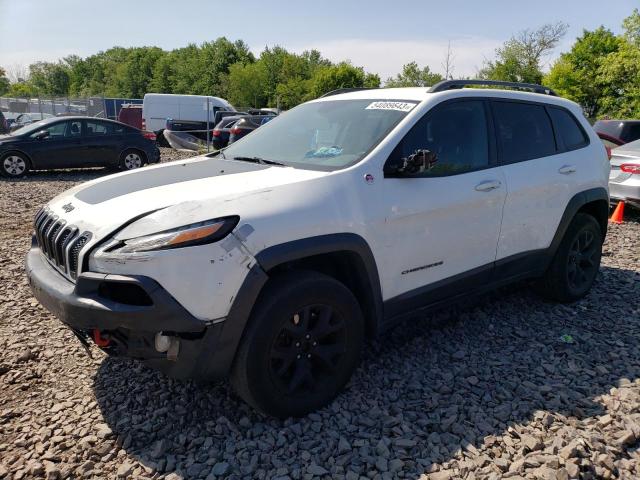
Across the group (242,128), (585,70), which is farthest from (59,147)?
(585,70)

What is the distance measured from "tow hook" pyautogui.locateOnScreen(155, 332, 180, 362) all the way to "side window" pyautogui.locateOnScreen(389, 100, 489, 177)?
158cm

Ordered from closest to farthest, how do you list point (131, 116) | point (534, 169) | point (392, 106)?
point (392, 106) → point (534, 169) → point (131, 116)

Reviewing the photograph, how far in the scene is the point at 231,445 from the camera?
2.64 meters

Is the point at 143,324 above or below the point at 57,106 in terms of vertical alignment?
above

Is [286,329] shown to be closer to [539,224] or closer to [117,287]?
[117,287]

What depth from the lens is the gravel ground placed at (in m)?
2.52

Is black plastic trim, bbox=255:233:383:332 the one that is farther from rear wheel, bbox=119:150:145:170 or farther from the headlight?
rear wheel, bbox=119:150:145:170

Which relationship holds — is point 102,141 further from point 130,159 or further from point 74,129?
point 130,159

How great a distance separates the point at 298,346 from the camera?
8.98 ft

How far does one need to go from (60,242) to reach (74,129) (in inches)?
437

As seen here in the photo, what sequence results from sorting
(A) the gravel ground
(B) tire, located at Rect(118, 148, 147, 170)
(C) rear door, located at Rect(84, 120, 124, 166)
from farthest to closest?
(B) tire, located at Rect(118, 148, 147, 170)
(C) rear door, located at Rect(84, 120, 124, 166)
(A) the gravel ground

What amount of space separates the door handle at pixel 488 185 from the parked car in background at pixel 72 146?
11.5m

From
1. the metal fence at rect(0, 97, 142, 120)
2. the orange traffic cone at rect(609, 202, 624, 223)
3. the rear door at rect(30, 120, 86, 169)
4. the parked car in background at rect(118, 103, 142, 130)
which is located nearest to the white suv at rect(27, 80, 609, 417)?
the orange traffic cone at rect(609, 202, 624, 223)

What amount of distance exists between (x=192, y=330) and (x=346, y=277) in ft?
3.29
